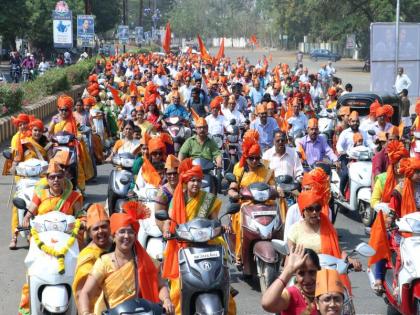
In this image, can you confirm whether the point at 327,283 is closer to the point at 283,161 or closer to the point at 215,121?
the point at 283,161

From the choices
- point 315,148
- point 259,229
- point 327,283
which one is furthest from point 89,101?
point 327,283

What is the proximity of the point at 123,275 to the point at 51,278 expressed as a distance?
1.46 metres

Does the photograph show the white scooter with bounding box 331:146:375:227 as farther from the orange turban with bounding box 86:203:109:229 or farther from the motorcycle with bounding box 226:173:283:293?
the orange turban with bounding box 86:203:109:229

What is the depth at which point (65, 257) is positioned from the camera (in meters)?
7.45

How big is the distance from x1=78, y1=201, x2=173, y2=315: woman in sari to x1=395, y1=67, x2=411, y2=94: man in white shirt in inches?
762

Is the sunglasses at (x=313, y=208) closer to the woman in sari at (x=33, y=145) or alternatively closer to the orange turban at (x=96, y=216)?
the orange turban at (x=96, y=216)

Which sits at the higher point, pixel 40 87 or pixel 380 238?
pixel 380 238

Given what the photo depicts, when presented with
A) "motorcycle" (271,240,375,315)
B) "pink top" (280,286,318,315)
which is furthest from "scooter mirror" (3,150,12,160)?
"pink top" (280,286,318,315)

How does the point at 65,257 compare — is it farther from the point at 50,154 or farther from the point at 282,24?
the point at 282,24

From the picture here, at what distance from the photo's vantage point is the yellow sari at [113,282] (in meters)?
5.98

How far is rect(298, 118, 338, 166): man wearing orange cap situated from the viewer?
506 inches

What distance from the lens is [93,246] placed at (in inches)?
252

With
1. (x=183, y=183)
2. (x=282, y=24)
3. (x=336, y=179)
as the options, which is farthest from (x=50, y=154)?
(x=282, y=24)

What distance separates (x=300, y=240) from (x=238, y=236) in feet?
9.55
